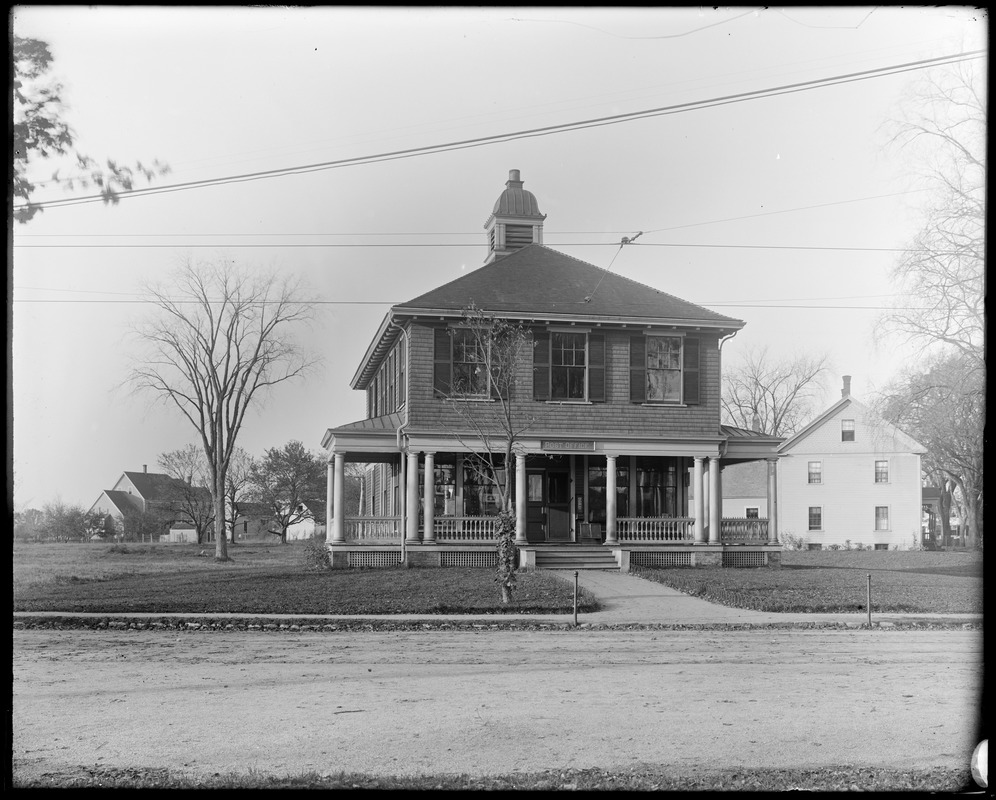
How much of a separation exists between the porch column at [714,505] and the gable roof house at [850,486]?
23315 millimetres

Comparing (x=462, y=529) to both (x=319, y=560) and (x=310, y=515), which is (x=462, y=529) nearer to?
(x=319, y=560)

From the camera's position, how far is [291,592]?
2167cm

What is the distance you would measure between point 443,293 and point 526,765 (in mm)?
21450

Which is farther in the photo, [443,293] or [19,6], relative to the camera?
[443,293]

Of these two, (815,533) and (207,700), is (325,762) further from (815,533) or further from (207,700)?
(815,533)

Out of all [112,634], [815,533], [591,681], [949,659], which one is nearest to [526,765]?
[591,681]

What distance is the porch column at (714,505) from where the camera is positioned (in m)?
29.2

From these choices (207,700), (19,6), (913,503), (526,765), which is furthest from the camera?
(913,503)

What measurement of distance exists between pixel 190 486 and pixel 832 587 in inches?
1737

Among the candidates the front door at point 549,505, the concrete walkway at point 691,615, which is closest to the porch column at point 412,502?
the front door at point 549,505

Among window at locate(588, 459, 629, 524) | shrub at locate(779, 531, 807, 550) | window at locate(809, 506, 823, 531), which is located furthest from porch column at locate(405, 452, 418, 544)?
window at locate(809, 506, 823, 531)

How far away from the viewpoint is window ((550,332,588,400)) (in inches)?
1133

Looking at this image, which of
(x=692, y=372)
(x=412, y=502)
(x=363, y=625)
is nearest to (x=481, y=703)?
(x=363, y=625)

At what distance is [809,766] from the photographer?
25.7 feet
